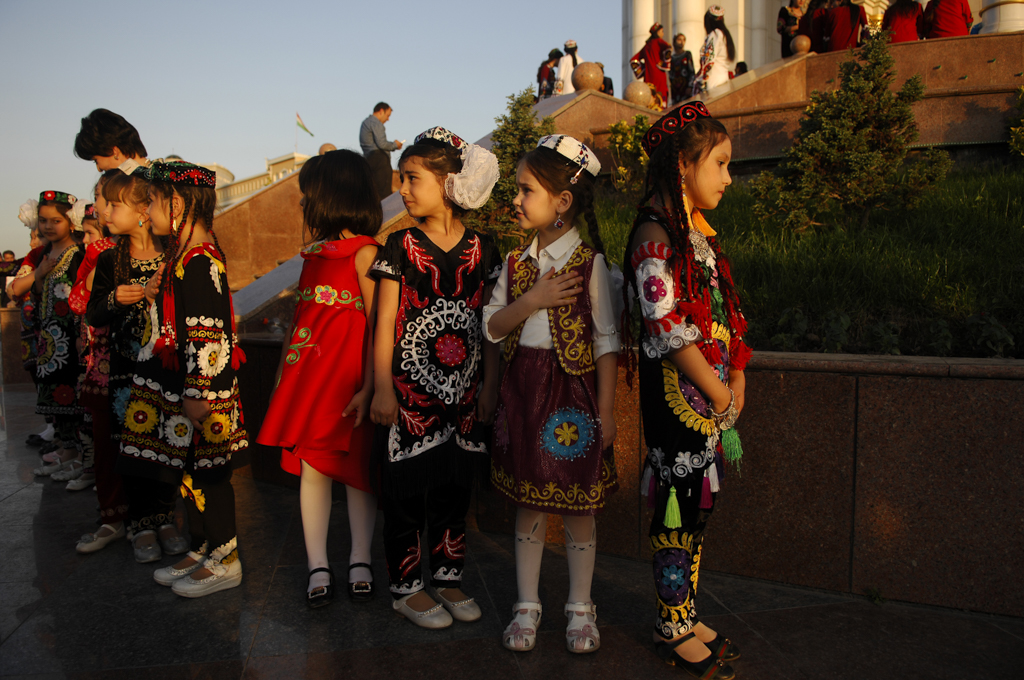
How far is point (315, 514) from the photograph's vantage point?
3.06 metres

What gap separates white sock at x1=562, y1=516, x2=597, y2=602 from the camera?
2582 mm

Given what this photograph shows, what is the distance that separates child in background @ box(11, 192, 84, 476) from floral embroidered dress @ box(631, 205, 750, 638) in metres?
4.07

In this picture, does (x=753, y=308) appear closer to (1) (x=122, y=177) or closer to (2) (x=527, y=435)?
(2) (x=527, y=435)

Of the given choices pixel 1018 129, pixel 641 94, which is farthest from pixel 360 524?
pixel 641 94

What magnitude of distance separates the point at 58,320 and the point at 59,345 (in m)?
0.18

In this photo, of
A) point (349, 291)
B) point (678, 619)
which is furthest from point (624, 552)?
point (349, 291)

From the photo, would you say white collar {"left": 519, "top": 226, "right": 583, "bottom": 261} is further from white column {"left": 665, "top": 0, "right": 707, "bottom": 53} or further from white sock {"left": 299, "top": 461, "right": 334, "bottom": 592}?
white column {"left": 665, "top": 0, "right": 707, "bottom": 53}

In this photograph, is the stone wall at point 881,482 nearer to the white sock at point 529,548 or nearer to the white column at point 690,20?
the white sock at point 529,548

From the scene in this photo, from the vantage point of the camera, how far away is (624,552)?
11.4 feet

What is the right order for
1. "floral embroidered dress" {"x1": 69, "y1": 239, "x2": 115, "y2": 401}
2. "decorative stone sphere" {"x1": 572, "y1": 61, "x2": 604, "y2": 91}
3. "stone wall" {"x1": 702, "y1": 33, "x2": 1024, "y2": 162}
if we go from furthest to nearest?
"decorative stone sphere" {"x1": 572, "y1": 61, "x2": 604, "y2": 91}, "stone wall" {"x1": 702, "y1": 33, "x2": 1024, "y2": 162}, "floral embroidered dress" {"x1": 69, "y1": 239, "x2": 115, "y2": 401}

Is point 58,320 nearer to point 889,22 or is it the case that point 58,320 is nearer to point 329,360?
point 329,360

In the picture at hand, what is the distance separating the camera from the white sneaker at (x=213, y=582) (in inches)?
121

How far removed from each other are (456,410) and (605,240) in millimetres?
3415

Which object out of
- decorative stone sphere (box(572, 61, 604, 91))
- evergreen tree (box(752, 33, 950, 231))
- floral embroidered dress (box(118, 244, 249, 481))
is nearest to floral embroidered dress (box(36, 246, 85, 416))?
floral embroidered dress (box(118, 244, 249, 481))
